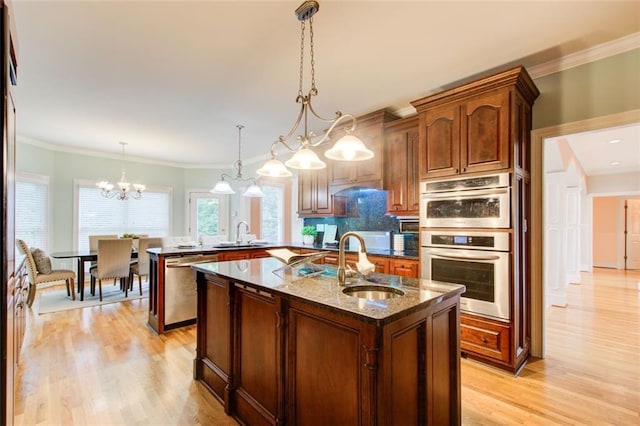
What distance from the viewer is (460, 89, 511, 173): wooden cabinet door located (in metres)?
2.58

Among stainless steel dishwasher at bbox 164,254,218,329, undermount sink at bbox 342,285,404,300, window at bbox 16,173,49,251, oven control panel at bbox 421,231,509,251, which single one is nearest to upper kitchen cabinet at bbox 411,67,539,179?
oven control panel at bbox 421,231,509,251

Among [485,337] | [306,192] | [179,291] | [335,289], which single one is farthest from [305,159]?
[306,192]

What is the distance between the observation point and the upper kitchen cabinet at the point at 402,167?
3.56 m

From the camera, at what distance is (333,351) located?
1.43 metres

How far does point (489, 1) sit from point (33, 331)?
5453 millimetres

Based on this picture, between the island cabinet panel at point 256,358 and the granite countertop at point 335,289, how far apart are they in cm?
11

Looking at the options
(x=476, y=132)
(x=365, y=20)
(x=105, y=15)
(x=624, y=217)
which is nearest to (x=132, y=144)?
(x=105, y=15)

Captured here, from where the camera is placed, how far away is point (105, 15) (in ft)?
7.07

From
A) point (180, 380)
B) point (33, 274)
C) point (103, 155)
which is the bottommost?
point (180, 380)

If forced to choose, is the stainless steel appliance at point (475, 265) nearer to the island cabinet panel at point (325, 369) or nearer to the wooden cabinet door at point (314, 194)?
the island cabinet panel at point (325, 369)

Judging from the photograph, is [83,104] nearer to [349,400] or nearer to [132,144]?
[132,144]

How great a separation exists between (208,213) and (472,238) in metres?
6.52

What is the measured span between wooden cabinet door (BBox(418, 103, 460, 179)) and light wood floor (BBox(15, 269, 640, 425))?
185 cm

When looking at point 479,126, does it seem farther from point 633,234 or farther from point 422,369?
point 633,234
